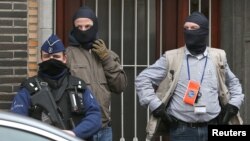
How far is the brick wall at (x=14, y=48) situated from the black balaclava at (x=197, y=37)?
180 cm

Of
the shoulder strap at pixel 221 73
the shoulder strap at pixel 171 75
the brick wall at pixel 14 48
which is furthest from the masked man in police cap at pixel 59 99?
the brick wall at pixel 14 48

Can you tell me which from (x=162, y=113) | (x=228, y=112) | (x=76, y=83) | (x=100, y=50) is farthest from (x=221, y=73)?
(x=76, y=83)

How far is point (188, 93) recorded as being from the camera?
Result: 5.76 metres

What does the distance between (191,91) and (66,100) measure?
1144 mm

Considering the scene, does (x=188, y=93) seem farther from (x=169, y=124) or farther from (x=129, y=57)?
(x=129, y=57)

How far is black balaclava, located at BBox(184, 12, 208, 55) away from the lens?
19.1ft

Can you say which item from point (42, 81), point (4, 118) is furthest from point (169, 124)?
point (4, 118)

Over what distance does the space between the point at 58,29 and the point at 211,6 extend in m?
1.73

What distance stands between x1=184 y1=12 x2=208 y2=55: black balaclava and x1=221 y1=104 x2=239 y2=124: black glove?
538 mm

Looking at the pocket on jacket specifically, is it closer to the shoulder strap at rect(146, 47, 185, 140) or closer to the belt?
the shoulder strap at rect(146, 47, 185, 140)

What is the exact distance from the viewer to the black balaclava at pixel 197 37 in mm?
5828

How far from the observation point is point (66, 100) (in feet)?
17.0

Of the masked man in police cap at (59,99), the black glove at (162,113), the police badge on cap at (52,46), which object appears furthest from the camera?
the black glove at (162,113)

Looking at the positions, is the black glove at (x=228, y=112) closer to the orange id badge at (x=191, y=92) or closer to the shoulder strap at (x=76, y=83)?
the orange id badge at (x=191, y=92)
